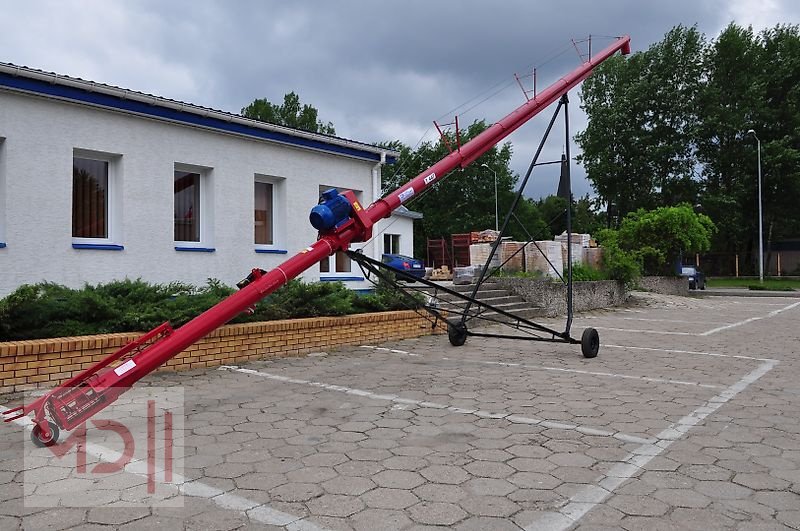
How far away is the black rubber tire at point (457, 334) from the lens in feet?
31.6

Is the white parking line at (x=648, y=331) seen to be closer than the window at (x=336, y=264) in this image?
Yes

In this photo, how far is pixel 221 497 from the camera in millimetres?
3504

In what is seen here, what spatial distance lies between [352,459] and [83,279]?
6.26 m

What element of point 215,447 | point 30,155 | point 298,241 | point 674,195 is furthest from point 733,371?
point 674,195

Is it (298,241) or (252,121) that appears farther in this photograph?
(298,241)

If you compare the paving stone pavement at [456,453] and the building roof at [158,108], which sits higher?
the building roof at [158,108]

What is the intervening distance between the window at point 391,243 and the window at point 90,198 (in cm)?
2205

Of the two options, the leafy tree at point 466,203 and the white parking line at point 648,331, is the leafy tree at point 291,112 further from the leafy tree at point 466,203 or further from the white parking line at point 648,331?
the white parking line at point 648,331

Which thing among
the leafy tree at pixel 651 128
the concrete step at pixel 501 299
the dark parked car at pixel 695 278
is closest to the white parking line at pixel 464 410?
the concrete step at pixel 501 299

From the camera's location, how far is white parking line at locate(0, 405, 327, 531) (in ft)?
10.4

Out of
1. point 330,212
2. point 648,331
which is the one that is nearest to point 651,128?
point 648,331

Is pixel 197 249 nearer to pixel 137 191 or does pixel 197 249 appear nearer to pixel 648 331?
pixel 137 191

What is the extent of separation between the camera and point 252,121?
34.9ft

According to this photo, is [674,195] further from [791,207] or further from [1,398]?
[1,398]
